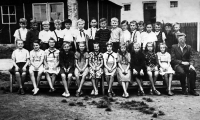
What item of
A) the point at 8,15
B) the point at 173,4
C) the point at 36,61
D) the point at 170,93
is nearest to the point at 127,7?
the point at 173,4

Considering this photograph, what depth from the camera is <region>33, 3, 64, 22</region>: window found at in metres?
16.8

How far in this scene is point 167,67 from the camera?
21.4 feet

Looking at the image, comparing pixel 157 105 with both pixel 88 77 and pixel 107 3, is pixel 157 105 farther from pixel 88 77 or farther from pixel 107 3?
pixel 107 3

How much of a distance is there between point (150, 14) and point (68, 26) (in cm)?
1683

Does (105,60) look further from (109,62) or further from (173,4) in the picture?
(173,4)

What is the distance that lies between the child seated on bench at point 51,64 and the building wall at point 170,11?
662 inches

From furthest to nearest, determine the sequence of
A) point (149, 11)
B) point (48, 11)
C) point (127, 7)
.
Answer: point (127, 7) < point (149, 11) < point (48, 11)

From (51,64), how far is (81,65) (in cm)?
79

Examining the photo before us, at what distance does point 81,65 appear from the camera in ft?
21.9

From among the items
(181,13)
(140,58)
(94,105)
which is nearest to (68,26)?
(140,58)

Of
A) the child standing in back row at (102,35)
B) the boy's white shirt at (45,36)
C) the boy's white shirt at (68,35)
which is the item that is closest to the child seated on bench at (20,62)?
the boy's white shirt at (45,36)

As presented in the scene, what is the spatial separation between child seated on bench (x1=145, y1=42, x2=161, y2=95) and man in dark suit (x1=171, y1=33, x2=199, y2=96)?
555 millimetres

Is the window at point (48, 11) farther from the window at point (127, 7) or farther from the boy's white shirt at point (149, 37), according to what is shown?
the boy's white shirt at point (149, 37)

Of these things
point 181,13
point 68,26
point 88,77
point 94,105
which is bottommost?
point 94,105
